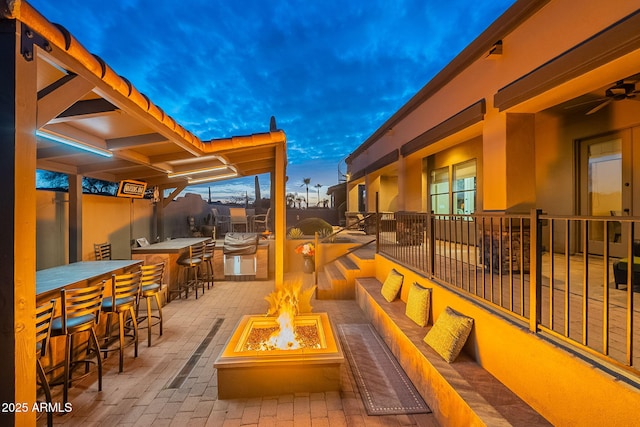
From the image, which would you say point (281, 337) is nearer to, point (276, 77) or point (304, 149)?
point (276, 77)

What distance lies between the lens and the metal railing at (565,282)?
176 cm

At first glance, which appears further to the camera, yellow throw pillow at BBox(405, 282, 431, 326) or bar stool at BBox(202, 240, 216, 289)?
bar stool at BBox(202, 240, 216, 289)

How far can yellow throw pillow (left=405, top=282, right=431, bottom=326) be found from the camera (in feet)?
11.7

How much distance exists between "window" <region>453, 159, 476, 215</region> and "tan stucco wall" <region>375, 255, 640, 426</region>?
5.15 m

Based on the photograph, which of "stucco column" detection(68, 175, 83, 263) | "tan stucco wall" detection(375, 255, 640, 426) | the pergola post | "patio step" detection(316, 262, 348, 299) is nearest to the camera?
"tan stucco wall" detection(375, 255, 640, 426)

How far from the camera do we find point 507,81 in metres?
4.16

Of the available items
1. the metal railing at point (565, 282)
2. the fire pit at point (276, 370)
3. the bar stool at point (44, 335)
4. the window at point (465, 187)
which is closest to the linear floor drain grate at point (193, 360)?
the fire pit at point (276, 370)

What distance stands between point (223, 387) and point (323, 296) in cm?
372

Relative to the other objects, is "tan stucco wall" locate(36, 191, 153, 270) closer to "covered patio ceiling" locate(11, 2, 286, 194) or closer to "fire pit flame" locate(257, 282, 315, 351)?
"covered patio ceiling" locate(11, 2, 286, 194)

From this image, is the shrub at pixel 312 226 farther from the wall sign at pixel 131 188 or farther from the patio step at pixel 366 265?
the wall sign at pixel 131 188

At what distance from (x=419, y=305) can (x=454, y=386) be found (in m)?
1.37

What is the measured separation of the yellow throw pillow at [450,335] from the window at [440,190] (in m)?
6.27

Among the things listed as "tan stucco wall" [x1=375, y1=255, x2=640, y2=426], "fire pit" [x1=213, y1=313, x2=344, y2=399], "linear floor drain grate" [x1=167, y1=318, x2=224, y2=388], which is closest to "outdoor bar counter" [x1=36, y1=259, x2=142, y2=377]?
"linear floor drain grate" [x1=167, y1=318, x2=224, y2=388]

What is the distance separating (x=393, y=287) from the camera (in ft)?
15.4
